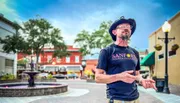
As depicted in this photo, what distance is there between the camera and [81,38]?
41438 mm

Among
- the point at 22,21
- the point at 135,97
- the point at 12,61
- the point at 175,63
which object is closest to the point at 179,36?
the point at 175,63

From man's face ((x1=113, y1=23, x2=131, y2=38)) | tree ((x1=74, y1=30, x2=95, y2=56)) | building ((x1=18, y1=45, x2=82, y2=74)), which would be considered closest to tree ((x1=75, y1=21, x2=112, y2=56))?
tree ((x1=74, y1=30, x2=95, y2=56))

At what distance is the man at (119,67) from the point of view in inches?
105

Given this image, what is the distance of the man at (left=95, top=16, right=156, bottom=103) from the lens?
2676mm

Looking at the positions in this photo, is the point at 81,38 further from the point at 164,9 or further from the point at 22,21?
the point at 164,9

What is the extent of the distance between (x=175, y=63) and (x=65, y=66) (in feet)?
141

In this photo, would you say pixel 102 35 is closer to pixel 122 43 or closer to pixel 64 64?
pixel 64 64

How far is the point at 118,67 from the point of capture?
8.99ft

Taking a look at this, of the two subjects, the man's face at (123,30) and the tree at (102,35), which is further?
the tree at (102,35)

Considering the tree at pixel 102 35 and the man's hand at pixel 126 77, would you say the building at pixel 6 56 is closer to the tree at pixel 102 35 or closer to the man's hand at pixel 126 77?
the tree at pixel 102 35

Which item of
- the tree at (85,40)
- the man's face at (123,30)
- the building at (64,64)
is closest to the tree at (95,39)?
the tree at (85,40)

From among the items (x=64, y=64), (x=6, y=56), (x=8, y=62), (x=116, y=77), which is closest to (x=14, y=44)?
(x=6, y=56)

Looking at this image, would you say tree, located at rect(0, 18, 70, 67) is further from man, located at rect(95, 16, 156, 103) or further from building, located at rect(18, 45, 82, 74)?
man, located at rect(95, 16, 156, 103)

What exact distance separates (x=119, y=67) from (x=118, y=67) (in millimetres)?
11
